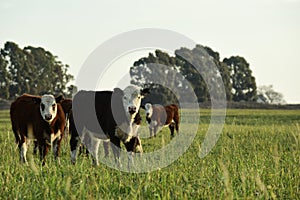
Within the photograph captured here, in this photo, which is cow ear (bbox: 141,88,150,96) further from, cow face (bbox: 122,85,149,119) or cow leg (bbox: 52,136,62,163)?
cow leg (bbox: 52,136,62,163)

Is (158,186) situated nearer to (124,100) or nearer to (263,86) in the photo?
(124,100)

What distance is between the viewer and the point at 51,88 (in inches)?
2783

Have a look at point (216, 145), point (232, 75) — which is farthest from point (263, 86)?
point (216, 145)

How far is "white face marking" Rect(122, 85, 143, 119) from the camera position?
9.45 m

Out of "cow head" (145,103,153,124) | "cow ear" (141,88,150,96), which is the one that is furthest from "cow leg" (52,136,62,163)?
"cow head" (145,103,153,124)

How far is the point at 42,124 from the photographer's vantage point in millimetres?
10188

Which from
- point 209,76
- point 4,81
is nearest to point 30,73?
point 4,81

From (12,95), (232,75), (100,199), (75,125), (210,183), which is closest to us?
(100,199)

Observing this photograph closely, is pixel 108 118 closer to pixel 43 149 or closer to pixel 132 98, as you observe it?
pixel 132 98

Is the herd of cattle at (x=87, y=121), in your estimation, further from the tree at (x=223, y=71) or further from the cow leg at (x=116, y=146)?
the tree at (x=223, y=71)

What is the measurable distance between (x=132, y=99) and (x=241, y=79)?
255 feet

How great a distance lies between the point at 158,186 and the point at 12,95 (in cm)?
6434

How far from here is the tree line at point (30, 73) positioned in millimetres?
66750

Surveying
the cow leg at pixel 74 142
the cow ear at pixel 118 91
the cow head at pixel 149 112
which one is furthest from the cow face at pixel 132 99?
the cow head at pixel 149 112
